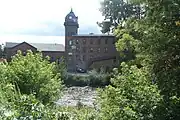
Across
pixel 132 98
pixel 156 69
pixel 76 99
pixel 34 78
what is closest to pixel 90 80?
pixel 76 99

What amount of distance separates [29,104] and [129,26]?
5199 mm

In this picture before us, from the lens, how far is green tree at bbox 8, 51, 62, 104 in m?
15.8

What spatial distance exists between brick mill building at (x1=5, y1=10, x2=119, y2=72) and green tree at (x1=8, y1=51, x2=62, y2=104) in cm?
5318

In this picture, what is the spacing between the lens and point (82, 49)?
80.8 meters

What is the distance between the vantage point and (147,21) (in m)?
9.11

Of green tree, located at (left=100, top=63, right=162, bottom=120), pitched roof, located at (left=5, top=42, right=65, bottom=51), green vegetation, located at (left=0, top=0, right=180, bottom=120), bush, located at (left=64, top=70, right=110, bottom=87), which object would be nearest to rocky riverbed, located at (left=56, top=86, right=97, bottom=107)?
bush, located at (left=64, top=70, right=110, bottom=87)

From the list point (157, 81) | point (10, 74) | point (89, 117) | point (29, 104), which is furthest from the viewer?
point (10, 74)

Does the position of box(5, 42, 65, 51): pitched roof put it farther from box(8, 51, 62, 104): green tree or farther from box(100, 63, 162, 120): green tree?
box(100, 63, 162, 120): green tree

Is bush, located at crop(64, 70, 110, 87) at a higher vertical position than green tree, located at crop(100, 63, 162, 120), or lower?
lower

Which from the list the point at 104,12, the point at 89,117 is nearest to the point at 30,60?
the point at 89,117

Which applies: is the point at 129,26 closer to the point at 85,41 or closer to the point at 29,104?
the point at 29,104

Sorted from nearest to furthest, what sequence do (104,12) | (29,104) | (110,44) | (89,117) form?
(29,104)
(89,117)
(104,12)
(110,44)

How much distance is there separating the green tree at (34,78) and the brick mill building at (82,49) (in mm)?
53182

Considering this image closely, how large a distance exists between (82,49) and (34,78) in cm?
6454
